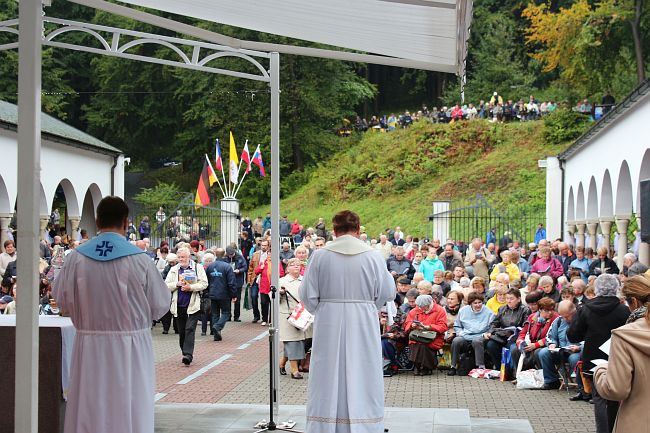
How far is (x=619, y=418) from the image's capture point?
577cm

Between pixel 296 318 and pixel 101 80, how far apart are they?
5401cm

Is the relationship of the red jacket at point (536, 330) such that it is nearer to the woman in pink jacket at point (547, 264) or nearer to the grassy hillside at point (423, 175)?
the woman in pink jacket at point (547, 264)

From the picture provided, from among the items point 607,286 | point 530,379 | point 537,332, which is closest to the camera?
point 607,286

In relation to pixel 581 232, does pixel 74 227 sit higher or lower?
higher

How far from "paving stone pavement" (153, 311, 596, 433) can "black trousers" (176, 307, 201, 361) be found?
0.98 ft

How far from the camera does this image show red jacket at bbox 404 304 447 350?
50.4ft

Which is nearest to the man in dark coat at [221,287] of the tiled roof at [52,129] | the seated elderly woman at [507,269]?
the seated elderly woman at [507,269]

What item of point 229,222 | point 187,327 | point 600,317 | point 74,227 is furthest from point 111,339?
point 229,222

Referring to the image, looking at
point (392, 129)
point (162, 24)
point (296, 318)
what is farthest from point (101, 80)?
point (162, 24)

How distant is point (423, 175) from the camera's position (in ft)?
176

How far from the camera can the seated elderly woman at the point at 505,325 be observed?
1504cm

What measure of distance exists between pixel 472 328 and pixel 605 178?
1441cm

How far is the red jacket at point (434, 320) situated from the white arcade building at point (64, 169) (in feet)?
46.8

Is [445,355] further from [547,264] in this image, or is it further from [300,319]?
[547,264]
